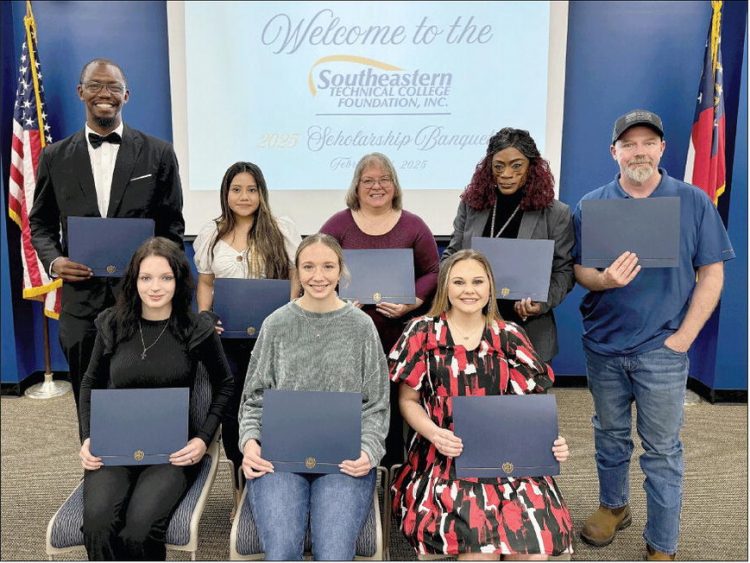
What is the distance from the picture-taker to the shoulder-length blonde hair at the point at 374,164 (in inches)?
117

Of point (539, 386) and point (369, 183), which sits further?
point (369, 183)

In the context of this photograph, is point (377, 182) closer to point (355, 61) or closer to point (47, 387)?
point (355, 61)

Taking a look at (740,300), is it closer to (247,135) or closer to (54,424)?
(247,135)

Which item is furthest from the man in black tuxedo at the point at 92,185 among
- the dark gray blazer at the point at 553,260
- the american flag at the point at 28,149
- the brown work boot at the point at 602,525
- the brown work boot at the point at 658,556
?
the brown work boot at the point at 658,556

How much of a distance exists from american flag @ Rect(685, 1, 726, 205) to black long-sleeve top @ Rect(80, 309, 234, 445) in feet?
12.3

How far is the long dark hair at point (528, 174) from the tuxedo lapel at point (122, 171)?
166 cm

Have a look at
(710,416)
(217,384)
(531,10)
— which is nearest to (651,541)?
(217,384)

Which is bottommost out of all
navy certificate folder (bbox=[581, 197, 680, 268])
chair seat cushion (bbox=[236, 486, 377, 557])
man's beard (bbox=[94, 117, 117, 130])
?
chair seat cushion (bbox=[236, 486, 377, 557])

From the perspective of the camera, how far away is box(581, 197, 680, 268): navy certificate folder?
233 cm

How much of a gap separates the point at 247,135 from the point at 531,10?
2.33 m

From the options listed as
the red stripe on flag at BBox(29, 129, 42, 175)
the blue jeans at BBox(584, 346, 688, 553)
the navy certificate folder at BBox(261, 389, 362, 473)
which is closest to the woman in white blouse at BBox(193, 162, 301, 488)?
the navy certificate folder at BBox(261, 389, 362, 473)

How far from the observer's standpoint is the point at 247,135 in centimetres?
468

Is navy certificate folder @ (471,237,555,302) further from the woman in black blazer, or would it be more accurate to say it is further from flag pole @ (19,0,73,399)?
flag pole @ (19,0,73,399)

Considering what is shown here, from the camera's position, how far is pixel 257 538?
2010mm
